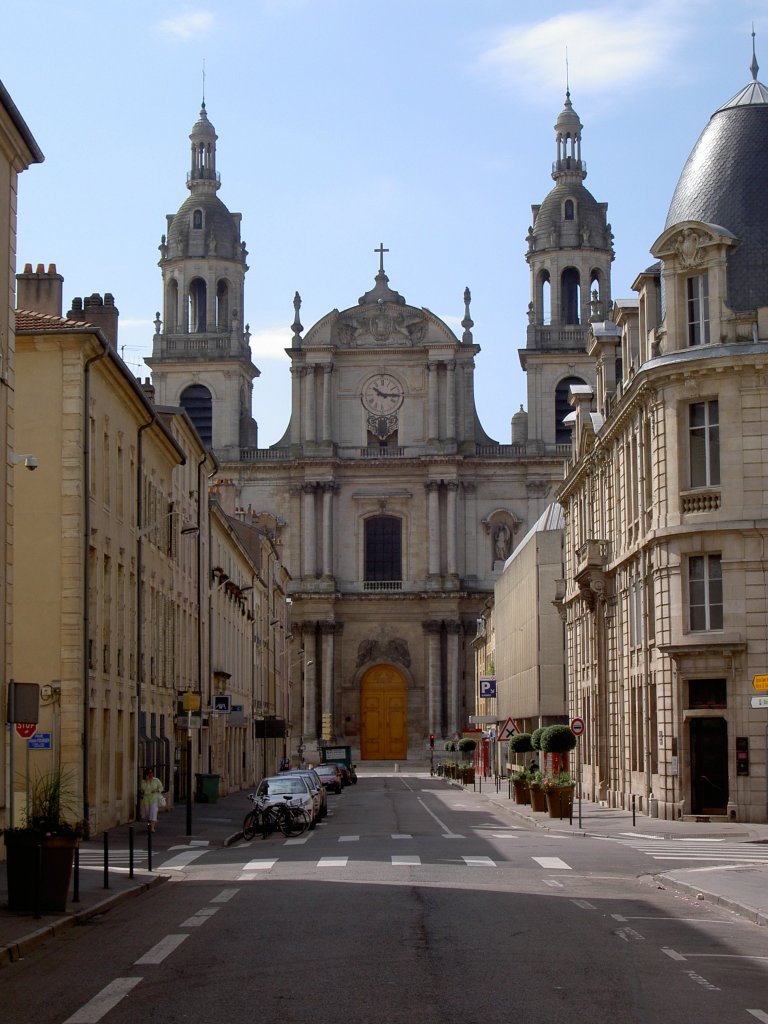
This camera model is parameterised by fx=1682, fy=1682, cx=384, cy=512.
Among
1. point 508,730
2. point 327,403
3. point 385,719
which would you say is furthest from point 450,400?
point 508,730

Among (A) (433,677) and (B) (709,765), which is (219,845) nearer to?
(B) (709,765)

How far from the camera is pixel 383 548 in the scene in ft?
302

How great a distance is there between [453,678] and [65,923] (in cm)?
7460

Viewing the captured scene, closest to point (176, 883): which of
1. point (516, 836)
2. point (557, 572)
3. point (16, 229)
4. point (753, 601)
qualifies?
point (16, 229)

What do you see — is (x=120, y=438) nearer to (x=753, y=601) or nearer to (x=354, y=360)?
(x=753, y=601)

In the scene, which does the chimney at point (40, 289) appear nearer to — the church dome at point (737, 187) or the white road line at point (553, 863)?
the church dome at point (737, 187)

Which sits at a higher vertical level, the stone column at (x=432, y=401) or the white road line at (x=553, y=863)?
the stone column at (x=432, y=401)

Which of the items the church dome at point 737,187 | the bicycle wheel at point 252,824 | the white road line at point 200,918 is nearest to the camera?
the white road line at point 200,918

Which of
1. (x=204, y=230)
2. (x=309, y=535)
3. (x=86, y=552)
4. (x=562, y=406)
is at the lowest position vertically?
(x=86, y=552)

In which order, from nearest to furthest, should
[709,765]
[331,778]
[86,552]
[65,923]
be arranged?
1. [65,923]
2. [86,552]
3. [709,765]
4. [331,778]

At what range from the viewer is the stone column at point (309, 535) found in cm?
9088

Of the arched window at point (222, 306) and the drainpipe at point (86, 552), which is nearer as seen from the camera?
the drainpipe at point (86, 552)

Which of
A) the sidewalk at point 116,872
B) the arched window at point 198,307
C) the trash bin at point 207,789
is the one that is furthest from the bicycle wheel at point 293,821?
the arched window at point 198,307

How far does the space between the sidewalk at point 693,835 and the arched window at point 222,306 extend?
44.4m
